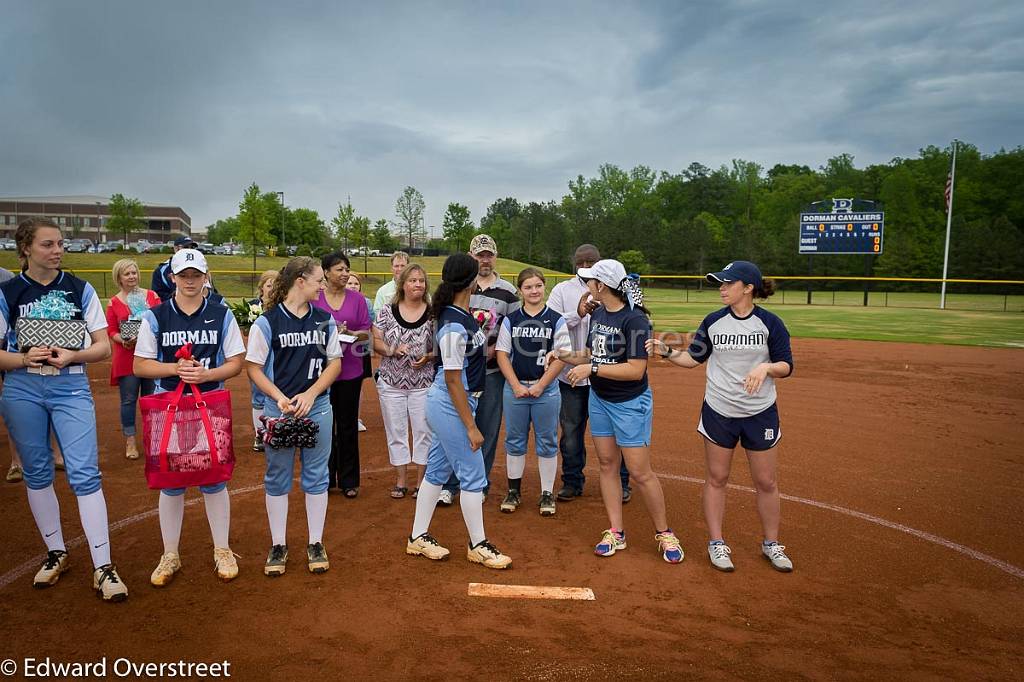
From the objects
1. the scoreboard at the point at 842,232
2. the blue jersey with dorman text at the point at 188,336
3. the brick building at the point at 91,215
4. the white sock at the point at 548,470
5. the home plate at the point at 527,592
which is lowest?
the home plate at the point at 527,592

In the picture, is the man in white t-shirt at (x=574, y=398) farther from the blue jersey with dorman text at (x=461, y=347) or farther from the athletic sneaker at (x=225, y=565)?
→ the athletic sneaker at (x=225, y=565)

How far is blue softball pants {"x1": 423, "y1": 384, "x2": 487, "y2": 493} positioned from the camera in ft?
14.8

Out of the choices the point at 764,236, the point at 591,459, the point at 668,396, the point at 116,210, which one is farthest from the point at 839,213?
the point at 116,210

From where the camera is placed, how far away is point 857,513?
576 cm

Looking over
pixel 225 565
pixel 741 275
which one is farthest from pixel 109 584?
pixel 741 275

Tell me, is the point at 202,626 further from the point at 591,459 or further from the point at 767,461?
the point at 591,459

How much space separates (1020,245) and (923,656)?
214ft

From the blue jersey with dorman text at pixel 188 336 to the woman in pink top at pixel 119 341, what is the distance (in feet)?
10.4

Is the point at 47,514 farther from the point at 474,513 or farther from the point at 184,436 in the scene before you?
the point at 474,513

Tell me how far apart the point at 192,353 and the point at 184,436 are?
0.55 metres

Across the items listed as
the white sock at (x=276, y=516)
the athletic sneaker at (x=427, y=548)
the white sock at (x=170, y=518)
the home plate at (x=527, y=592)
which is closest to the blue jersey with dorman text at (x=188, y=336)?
the white sock at (x=170, y=518)

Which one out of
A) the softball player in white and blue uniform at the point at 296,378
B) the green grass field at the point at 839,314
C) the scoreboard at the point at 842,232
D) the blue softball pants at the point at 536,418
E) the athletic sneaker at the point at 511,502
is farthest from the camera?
the scoreboard at the point at 842,232

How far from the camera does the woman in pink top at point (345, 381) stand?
19.9 ft

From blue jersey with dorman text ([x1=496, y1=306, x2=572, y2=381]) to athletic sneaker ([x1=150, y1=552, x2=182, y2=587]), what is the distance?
2831 millimetres
